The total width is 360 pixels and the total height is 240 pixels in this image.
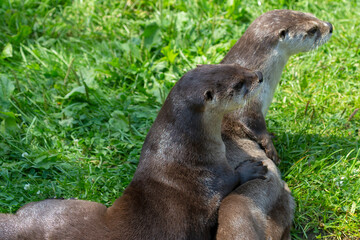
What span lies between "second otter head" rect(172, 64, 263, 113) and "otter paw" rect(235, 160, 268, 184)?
0.42m

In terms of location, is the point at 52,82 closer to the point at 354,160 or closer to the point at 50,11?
the point at 50,11

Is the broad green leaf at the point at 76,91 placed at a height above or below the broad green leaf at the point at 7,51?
below

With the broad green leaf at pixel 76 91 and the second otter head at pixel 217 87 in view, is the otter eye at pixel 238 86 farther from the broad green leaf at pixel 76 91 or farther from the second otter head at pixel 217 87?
the broad green leaf at pixel 76 91

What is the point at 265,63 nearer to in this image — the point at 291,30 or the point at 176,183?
the point at 291,30

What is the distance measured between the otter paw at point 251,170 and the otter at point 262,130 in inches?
1.8

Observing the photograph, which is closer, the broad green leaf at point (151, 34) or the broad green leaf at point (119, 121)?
the broad green leaf at point (119, 121)

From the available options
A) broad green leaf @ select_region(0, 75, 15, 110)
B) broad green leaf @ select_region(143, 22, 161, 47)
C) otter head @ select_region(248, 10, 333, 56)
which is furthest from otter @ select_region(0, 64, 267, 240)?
broad green leaf @ select_region(143, 22, 161, 47)

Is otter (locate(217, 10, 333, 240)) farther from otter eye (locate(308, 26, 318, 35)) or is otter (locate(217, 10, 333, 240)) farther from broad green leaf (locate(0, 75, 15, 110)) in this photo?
broad green leaf (locate(0, 75, 15, 110))

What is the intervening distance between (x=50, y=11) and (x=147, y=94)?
1619mm

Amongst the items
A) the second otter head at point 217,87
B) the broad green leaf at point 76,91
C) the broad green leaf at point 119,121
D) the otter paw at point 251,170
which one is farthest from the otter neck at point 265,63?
the broad green leaf at point 76,91

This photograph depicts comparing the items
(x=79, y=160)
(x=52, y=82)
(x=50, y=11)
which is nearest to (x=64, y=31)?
(x=50, y=11)

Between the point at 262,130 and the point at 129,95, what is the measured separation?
1.40 meters

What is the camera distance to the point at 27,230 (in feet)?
8.88

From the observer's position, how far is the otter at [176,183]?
273 cm
